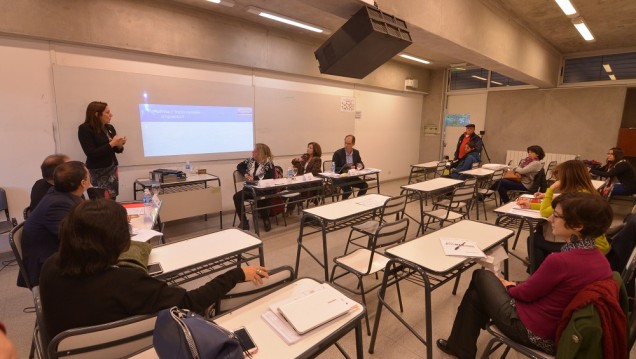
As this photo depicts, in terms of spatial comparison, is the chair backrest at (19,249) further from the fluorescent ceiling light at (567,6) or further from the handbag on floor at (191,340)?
the fluorescent ceiling light at (567,6)

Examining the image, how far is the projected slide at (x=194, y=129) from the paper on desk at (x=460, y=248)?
13.0ft

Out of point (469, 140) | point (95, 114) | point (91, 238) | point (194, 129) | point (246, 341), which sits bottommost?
point (246, 341)

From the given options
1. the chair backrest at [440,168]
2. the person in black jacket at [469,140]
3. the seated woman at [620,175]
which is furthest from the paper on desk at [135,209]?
the seated woman at [620,175]

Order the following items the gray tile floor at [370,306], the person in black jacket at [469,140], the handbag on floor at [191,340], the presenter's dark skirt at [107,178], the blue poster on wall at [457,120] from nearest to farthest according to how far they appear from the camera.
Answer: the handbag on floor at [191,340]
the gray tile floor at [370,306]
the presenter's dark skirt at [107,178]
the person in black jacket at [469,140]
the blue poster on wall at [457,120]

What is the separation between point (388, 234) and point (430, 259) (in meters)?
0.45

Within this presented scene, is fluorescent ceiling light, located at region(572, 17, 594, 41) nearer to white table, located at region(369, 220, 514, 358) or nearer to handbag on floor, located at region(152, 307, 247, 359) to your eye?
white table, located at region(369, 220, 514, 358)

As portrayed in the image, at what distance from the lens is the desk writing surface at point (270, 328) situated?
3.60ft

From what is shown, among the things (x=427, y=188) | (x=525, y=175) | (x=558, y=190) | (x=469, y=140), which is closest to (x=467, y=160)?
(x=469, y=140)

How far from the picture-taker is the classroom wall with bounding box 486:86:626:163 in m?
6.73

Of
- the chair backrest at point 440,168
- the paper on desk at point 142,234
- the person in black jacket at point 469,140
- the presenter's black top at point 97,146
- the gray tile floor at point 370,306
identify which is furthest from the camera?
the chair backrest at point 440,168

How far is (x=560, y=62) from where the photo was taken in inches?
286

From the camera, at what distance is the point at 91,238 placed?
44.8 inches

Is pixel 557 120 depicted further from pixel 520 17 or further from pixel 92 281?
pixel 92 281

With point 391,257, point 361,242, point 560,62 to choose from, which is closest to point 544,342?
point 391,257
